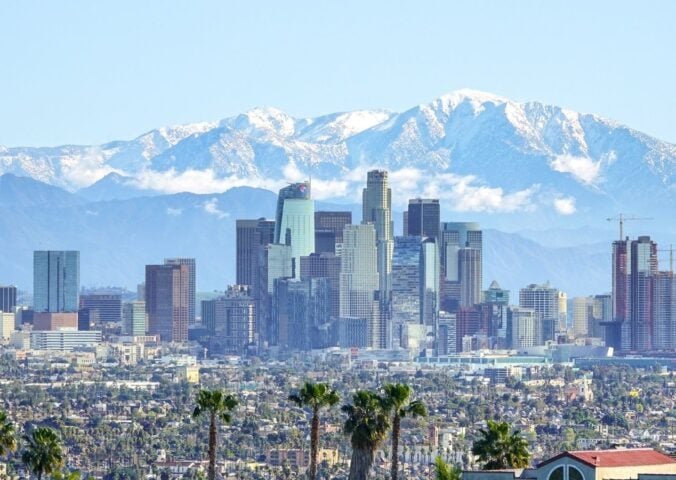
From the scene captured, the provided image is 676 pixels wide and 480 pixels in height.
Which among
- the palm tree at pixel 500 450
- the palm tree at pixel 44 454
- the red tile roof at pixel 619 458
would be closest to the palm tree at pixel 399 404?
the palm tree at pixel 500 450

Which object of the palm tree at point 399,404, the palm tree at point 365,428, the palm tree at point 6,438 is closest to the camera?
the palm tree at point 365,428

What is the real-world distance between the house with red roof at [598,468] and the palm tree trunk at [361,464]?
7.20m

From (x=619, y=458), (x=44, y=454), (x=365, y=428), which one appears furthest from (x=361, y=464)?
(x=44, y=454)

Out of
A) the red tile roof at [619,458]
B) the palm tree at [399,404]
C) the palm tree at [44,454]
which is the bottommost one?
the palm tree at [44,454]

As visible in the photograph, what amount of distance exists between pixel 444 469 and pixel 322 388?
324 inches

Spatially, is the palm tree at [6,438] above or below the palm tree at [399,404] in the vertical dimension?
below

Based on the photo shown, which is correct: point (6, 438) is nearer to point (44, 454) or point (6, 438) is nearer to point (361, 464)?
point (44, 454)

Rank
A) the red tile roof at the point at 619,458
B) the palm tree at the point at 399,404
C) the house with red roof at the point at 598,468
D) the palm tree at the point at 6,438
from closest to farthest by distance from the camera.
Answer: the house with red roof at the point at 598,468, the red tile roof at the point at 619,458, the palm tree at the point at 399,404, the palm tree at the point at 6,438

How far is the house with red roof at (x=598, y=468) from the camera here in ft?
310

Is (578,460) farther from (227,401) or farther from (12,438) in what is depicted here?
(12,438)

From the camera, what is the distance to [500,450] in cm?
10912

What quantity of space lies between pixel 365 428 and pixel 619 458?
12.0m

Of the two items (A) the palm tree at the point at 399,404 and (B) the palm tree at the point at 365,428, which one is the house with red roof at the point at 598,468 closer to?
(A) the palm tree at the point at 399,404

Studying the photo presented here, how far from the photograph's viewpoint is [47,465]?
11906 centimetres
